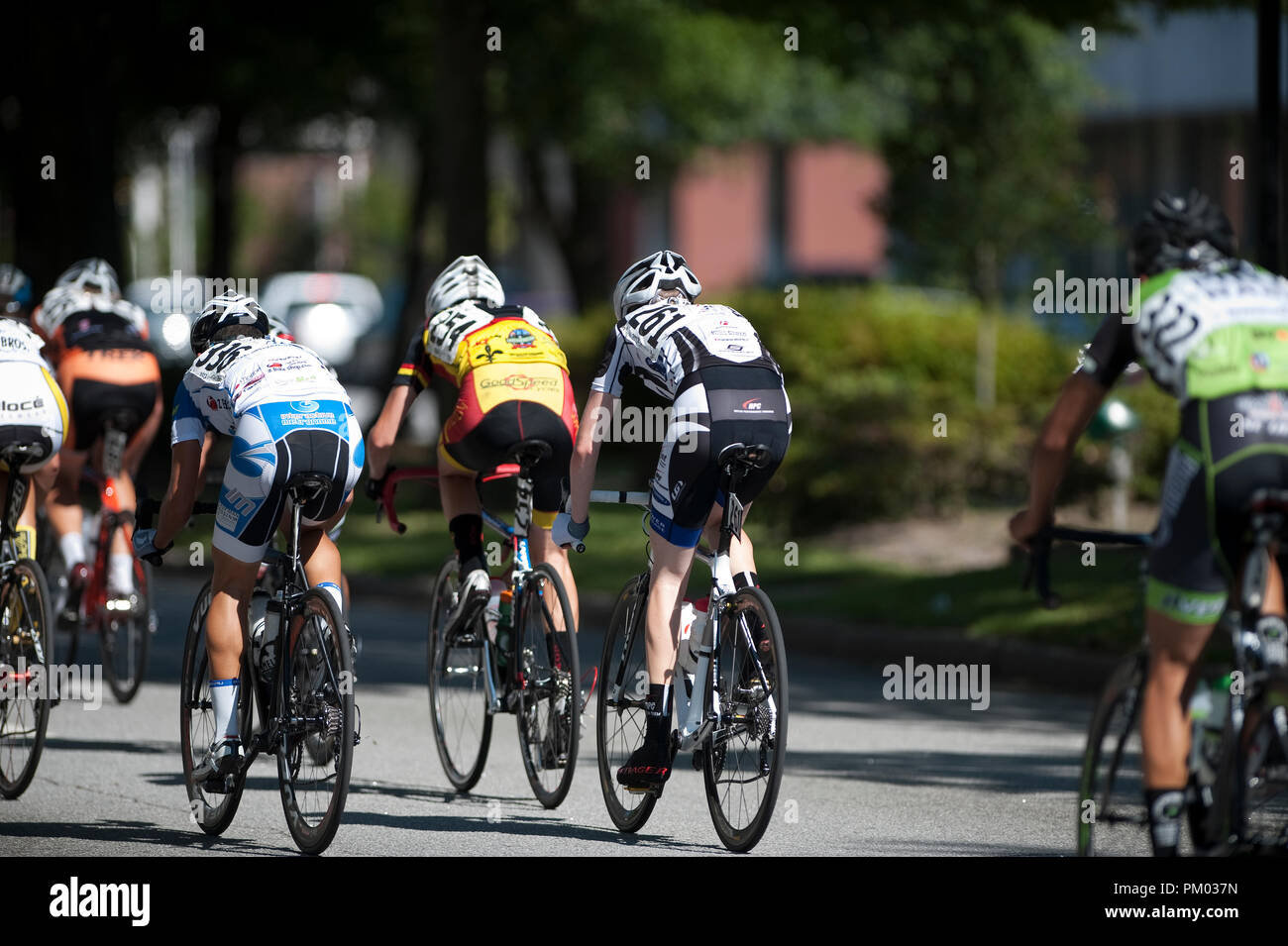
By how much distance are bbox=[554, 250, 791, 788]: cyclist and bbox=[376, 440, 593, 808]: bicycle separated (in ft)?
2.04

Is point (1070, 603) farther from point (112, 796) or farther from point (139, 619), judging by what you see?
point (112, 796)

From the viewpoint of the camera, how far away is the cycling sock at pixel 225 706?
698cm

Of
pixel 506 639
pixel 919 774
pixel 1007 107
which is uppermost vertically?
pixel 1007 107

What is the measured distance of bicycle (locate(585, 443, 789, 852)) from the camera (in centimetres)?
651

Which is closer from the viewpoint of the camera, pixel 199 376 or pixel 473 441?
pixel 199 376

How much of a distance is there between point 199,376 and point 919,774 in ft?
11.6

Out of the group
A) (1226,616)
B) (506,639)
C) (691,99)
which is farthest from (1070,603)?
(691,99)

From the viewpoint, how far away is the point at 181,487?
23.0ft

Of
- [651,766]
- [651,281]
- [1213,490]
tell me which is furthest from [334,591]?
[1213,490]

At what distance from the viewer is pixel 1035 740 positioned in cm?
949

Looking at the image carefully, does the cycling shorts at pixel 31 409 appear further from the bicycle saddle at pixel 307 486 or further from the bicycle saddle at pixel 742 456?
the bicycle saddle at pixel 742 456

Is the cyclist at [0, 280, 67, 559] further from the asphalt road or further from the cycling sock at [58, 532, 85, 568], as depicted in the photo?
the cycling sock at [58, 532, 85, 568]

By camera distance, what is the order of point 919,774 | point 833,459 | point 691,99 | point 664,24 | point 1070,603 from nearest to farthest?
point 919,774, point 1070,603, point 833,459, point 664,24, point 691,99

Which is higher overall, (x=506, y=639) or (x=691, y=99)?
(x=691, y=99)
